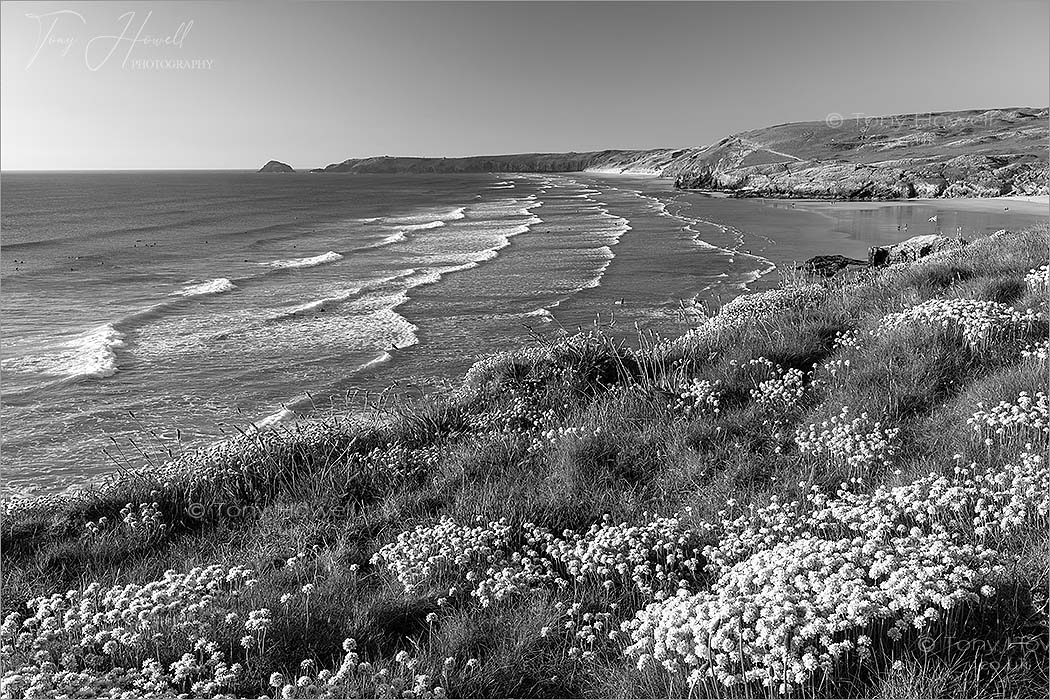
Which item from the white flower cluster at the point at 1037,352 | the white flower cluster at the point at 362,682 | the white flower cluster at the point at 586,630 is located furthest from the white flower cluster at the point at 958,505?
the white flower cluster at the point at 362,682

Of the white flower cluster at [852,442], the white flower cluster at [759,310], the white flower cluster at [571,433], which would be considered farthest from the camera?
the white flower cluster at [759,310]

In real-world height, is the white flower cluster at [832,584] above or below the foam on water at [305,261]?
below

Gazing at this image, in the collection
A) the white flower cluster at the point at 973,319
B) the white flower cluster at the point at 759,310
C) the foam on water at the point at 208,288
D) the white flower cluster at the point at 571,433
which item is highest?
the foam on water at the point at 208,288

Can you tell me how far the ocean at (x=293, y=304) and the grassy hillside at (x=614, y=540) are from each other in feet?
13.8

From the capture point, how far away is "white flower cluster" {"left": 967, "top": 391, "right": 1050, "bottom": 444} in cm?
561

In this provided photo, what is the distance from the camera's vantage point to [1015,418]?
18.5 ft

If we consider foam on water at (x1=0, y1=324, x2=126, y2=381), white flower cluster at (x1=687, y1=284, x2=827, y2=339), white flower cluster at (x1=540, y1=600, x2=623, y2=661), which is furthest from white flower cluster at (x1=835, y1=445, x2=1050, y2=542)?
foam on water at (x1=0, y1=324, x2=126, y2=381)

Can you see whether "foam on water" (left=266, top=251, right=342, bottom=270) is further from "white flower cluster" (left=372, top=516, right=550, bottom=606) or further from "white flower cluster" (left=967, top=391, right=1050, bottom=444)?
"white flower cluster" (left=967, top=391, right=1050, bottom=444)

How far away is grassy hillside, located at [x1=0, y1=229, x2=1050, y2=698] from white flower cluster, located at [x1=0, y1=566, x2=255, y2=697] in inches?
0.8

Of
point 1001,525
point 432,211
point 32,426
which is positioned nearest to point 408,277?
point 32,426

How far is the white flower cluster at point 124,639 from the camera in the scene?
3.67 meters

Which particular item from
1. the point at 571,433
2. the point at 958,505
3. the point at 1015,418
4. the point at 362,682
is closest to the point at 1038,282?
the point at 1015,418

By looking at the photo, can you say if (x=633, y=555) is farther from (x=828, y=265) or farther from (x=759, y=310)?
(x=828, y=265)

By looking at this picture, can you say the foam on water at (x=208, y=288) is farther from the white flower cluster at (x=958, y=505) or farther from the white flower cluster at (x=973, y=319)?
the white flower cluster at (x=958, y=505)
